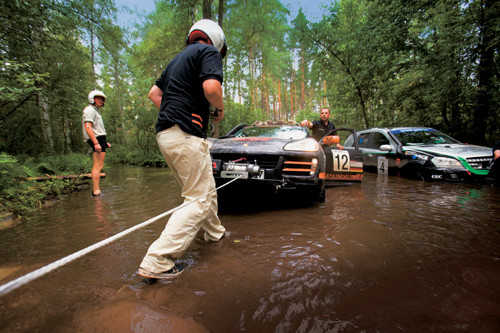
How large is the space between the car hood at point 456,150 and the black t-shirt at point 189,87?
582 cm

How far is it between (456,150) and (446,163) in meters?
0.49

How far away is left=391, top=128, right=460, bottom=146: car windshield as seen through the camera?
604 centimetres

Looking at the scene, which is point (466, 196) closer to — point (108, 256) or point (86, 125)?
point (108, 256)

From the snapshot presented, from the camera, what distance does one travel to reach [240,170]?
2943 mm

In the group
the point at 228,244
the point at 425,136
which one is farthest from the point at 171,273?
the point at 425,136

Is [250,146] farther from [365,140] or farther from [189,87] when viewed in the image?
[365,140]

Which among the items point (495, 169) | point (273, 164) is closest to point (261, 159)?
point (273, 164)

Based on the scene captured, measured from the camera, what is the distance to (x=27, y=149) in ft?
27.5

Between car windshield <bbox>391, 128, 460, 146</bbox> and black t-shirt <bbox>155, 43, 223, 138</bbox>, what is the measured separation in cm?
640

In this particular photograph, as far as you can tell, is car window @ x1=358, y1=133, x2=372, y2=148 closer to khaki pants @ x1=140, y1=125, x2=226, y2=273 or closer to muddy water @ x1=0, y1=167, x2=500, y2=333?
muddy water @ x1=0, y1=167, x2=500, y2=333

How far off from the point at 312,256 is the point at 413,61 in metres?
9.94

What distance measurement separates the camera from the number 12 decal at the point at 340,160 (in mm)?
4594

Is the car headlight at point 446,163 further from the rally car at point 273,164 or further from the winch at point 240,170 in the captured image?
the winch at point 240,170

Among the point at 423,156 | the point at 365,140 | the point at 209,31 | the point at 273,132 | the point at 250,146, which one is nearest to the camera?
the point at 209,31
